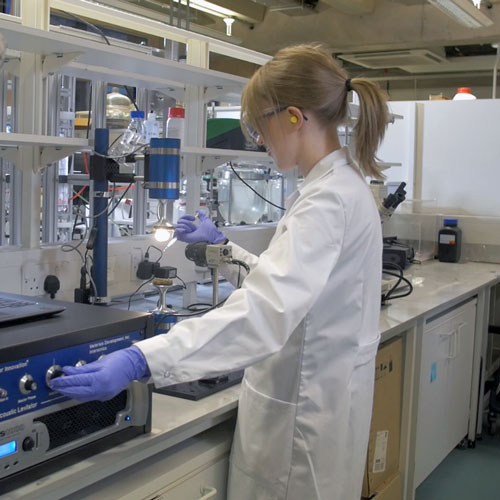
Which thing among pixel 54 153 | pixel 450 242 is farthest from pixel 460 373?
pixel 54 153

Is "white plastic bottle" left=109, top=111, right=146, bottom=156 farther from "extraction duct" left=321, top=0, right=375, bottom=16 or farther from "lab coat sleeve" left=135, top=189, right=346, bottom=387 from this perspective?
"extraction duct" left=321, top=0, right=375, bottom=16

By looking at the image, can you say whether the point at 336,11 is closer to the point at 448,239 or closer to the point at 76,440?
the point at 448,239

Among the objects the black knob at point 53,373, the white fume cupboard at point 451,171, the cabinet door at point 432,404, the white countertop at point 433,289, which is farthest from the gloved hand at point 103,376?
the white fume cupboard at point 451,171

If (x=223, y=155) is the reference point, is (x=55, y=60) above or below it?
above

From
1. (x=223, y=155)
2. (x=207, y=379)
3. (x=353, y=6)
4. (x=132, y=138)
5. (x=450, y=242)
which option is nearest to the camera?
(x=207, y=379)

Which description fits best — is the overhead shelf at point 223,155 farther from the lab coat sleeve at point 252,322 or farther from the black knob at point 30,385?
the black knob at point 30,385

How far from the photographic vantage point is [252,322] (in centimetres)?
110

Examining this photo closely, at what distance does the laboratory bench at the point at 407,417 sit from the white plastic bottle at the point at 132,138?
86cm

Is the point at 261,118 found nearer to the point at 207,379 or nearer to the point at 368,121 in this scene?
the point at 368,121

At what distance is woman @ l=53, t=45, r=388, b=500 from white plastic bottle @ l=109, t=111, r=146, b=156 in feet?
2.28

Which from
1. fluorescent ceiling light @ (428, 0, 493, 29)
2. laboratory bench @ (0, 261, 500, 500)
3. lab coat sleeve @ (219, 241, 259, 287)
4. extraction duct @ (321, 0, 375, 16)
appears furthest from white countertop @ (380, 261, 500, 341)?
extraction duct @ (321, 0, 375, 16)

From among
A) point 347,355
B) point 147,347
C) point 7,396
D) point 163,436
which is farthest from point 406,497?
point 7,396

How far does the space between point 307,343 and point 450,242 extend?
9.70 feet

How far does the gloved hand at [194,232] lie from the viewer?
183 centimetres
